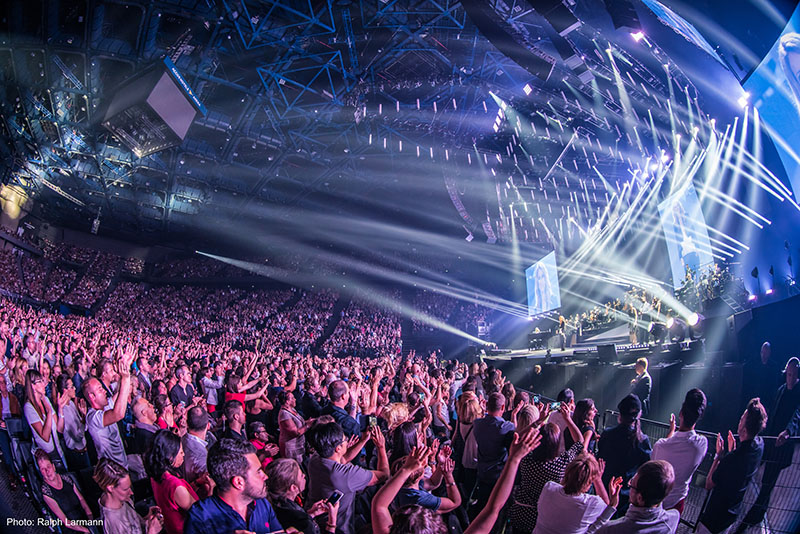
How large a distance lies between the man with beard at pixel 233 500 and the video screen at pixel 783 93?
6.29 m

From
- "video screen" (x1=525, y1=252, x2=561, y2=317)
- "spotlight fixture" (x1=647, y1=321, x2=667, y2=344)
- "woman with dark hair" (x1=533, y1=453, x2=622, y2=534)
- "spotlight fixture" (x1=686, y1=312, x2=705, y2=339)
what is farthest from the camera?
"video screen" (x1=525, y1=252, x2=561, y2=317)

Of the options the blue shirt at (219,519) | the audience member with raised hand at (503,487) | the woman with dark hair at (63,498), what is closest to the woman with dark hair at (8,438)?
the woman with dark hair at (63,498)

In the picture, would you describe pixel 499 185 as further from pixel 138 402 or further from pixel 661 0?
pixel 138 402

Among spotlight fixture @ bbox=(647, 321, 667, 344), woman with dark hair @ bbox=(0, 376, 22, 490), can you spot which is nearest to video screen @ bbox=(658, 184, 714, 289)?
spotlight fixture @ bbox=(647, 321, 667, 344)

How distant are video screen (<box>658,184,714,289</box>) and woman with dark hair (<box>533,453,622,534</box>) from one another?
31.0 feet

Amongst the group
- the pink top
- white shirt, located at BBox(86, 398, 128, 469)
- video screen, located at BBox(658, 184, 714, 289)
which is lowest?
white shirt, located at BBox(86, 398, 128, 469)

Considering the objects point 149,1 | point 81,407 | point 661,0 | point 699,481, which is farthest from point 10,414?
point 661,0

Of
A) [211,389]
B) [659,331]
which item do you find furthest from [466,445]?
[659,331]

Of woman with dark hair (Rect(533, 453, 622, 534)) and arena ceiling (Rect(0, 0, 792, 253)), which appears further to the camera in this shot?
arena ceiling (Rect(0, 0, 792, 253))

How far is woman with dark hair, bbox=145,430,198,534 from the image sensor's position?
2303 mm

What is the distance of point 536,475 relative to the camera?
2.78 metres

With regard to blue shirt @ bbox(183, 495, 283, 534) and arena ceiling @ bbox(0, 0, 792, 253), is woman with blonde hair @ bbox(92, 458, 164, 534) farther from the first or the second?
arena ceiling @ bbox(0, 0, 792, 253)

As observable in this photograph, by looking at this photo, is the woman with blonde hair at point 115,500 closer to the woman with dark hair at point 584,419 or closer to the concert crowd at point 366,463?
the concert crowd at point 366,463

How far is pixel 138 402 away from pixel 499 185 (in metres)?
12.3
